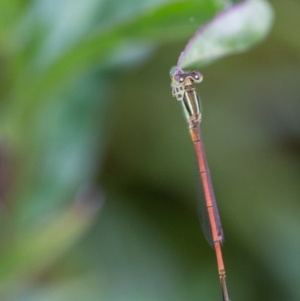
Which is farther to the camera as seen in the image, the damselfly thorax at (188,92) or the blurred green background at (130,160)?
the blurred green background at (130,160)

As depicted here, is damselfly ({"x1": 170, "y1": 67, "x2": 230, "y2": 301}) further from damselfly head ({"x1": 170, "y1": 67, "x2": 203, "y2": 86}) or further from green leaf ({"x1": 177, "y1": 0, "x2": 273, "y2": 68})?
green leaf ({"x1": 177, "y1": 0, "x2": 273, "y2": 68})

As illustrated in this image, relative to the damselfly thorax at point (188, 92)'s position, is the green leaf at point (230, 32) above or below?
below

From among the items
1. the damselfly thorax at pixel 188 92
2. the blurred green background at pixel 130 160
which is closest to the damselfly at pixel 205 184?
the damselfly thorax at pixel 188 92

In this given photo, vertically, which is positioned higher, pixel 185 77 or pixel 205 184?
pixel 185 77

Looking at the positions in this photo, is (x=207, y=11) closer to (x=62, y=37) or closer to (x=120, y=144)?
(x=62, y=37)

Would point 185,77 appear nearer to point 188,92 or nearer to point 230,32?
point 188,92

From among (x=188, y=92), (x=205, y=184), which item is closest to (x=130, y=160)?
(x=205, y=184)

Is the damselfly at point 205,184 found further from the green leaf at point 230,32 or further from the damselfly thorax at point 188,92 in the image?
the green leaf at point 230,32

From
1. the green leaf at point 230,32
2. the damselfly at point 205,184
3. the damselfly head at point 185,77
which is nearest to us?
the green leaf at point 230,32

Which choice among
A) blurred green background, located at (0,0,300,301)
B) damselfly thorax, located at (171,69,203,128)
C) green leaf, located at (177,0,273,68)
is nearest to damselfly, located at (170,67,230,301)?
damselfly thorax, located at (171,69,203,128)
